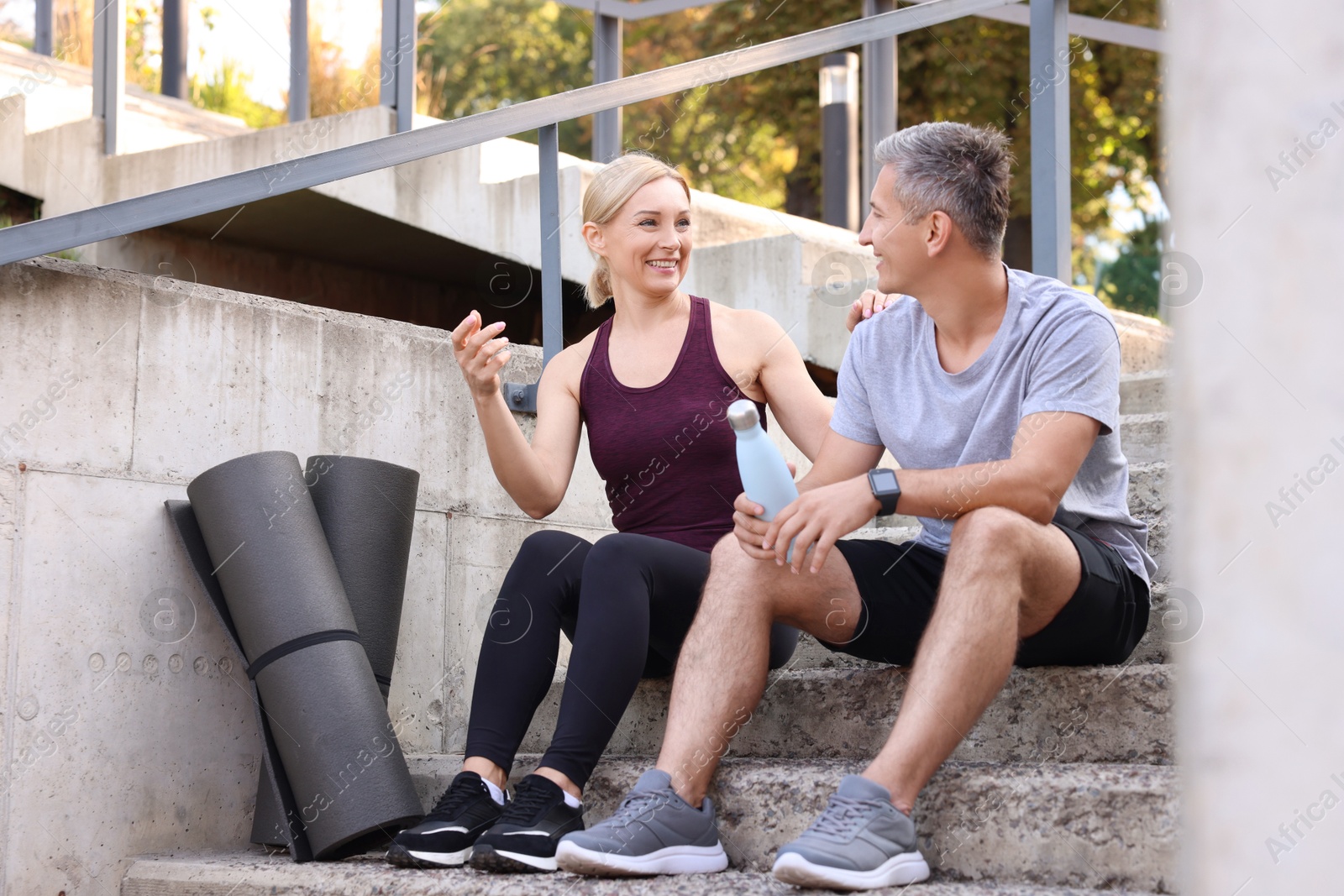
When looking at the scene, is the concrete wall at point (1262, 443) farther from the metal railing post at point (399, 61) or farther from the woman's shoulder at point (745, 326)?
the metal railing post at point (399, 61)

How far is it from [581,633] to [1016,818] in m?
0.82

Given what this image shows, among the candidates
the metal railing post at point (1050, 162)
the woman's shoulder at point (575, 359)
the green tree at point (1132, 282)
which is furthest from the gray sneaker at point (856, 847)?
the green tree at point (1132, 282)

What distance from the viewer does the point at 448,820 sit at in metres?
2.23

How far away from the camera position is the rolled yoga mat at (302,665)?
7.97ft

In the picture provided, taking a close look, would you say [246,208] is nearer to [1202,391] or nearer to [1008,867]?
[1008,867]

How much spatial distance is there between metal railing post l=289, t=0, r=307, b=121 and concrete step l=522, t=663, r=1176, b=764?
4.72 m

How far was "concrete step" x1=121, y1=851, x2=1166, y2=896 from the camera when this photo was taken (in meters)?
1.83

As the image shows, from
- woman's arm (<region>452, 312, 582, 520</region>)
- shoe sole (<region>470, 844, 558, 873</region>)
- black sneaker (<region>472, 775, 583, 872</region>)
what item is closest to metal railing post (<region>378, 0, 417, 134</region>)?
woman's arm (<region>452, 312, 582, 520</region>)

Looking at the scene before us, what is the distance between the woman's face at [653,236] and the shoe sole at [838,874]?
148cm

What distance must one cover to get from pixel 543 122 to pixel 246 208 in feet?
7.30

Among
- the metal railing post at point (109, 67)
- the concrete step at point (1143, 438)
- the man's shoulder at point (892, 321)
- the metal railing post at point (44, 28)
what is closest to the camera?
the man's shoulder at point (892, 321)

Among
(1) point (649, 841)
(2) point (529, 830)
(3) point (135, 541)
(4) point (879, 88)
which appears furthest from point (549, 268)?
(4) point (879, 88)

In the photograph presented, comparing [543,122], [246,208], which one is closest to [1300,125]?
[543,122]

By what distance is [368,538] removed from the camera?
109 inches
